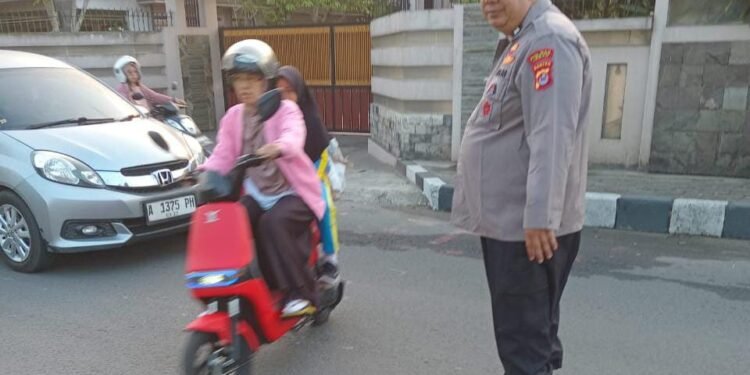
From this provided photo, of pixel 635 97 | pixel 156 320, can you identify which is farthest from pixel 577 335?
pixel 635 97

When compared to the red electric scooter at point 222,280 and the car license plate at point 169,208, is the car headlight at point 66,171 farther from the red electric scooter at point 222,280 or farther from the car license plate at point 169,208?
the red electric scooter at point 222,280

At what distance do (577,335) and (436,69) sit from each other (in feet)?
14.5

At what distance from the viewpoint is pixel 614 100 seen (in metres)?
6.59

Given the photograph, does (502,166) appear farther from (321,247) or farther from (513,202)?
(321,247)

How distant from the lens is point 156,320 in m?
3.61

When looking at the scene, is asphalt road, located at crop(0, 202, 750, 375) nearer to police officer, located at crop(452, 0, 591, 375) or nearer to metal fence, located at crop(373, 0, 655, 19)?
police officer, located at crop(452, 0, 591, 375)

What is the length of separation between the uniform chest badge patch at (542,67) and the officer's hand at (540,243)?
481 mm

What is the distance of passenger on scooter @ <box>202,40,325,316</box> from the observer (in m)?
2.72

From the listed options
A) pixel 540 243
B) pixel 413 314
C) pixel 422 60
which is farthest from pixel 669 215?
pixel 540 243

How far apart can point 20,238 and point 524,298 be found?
3.82 metres

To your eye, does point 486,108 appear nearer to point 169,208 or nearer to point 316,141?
point 316,141

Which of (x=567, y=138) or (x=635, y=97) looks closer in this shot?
(x=567, y=138)

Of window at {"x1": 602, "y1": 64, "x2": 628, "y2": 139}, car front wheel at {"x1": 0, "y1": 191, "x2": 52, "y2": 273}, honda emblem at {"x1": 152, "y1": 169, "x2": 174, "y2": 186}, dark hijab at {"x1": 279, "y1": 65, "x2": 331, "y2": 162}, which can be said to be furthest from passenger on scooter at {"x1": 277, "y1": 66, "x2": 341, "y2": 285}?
window at {"x1": 602, "y1": 64, "x2": 628, "y2": 139}

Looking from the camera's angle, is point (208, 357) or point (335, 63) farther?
point (335, 63)
